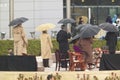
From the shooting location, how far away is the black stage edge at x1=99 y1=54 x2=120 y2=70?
17.5 m

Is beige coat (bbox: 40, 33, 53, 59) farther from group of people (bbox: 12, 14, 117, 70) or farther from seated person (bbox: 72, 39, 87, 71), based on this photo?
seated person (bbox: 72, 39, 87, 71)

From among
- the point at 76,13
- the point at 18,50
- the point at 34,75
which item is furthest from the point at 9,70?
the point at 76,13

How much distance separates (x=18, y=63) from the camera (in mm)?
17703

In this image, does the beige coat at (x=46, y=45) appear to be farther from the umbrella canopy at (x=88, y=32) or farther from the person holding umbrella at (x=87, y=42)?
the person holding umbrella at (x=87, y=42)

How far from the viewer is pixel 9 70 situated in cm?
1775

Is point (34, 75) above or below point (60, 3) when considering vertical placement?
below

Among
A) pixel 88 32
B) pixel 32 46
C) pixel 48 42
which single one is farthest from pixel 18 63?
pixel 32 46

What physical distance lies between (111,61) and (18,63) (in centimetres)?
284

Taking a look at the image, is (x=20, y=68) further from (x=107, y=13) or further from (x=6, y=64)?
(x=107, y=13)

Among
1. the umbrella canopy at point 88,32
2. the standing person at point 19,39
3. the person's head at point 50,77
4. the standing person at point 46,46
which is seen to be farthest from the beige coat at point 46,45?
the person's head at point 50,77

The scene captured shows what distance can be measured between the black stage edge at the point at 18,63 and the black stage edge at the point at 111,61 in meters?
2.14

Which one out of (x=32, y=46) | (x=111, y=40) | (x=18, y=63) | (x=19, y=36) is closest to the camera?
(x=18, y=63)

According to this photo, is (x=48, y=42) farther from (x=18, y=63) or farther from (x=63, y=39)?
(x=18, y=63)

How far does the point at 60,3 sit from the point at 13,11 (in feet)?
10.5
